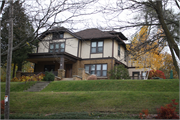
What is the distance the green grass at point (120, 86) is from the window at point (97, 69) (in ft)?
24.9

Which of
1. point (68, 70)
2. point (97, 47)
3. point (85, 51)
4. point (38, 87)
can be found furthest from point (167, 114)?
point (68, 70)

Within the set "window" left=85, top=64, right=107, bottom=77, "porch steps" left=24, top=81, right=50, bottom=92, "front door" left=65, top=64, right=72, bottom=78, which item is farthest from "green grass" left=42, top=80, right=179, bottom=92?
"front door" left=65, top=64, right=72, bottom=78

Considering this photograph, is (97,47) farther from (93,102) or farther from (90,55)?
(93,102)

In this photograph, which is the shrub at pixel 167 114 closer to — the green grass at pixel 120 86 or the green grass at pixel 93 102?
the green grass at pixel 93 102

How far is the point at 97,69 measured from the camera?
85.8ft

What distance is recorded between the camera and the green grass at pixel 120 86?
15233mm

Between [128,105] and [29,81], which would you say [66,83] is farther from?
[128,105]

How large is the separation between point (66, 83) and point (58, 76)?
5.36 m

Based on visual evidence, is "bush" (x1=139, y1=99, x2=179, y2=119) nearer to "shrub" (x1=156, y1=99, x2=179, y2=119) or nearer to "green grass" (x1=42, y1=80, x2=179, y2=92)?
"shrub" (x1=156, y1=99, x2=179, y2=119)

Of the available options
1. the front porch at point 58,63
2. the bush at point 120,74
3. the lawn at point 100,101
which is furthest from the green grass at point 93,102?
the front porch at point 58,63

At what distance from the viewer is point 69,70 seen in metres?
27.6

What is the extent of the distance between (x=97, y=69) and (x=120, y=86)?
32.3ft

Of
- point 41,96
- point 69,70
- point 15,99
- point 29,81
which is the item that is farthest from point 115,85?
point 69,70

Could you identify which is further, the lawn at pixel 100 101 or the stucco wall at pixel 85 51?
the stucco wall at pixel 85 51
